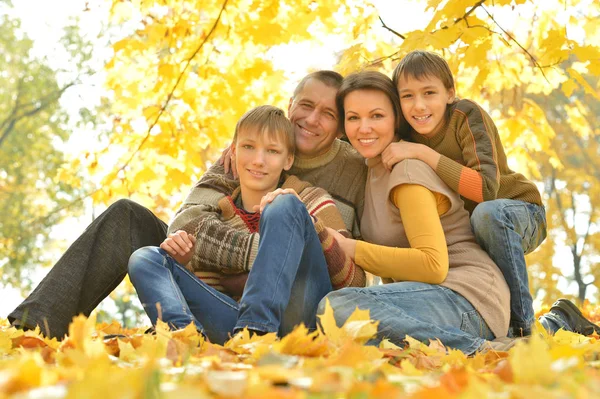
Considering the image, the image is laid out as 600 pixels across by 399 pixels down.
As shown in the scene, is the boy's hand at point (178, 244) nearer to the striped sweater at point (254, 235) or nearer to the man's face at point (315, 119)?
the striped sweater at point (254, 235)

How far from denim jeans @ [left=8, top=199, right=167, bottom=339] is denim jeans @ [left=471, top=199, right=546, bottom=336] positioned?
1437mm

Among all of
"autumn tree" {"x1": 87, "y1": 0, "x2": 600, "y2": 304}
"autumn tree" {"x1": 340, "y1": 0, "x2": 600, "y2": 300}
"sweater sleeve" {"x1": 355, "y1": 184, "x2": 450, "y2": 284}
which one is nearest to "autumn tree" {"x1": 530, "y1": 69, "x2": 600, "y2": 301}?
"autumn tree" {"x1": 340, "y1": 0, "x2": 600, "y2": 300}

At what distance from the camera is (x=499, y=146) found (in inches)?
117

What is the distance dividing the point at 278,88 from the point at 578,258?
34.6ft

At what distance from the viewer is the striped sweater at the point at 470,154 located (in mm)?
2680

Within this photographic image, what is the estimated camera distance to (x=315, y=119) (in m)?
3.04

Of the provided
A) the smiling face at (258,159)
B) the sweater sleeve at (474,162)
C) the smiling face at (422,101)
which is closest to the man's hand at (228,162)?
the smiling face at (258,159)

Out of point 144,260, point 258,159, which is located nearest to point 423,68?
point 258,159

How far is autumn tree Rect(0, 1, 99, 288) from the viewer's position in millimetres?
17125

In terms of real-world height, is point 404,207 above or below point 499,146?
below

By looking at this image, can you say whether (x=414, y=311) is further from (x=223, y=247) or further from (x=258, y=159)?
(x=258, y=159)

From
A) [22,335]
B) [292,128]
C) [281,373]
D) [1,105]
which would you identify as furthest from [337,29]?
[1,105]

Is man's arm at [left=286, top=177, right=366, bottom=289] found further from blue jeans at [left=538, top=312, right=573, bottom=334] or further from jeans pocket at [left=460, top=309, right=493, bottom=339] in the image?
blue jeans at [left=538, top=312, right=573, bottom=334]

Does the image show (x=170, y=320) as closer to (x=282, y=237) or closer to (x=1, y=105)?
(x=282, y=237)
